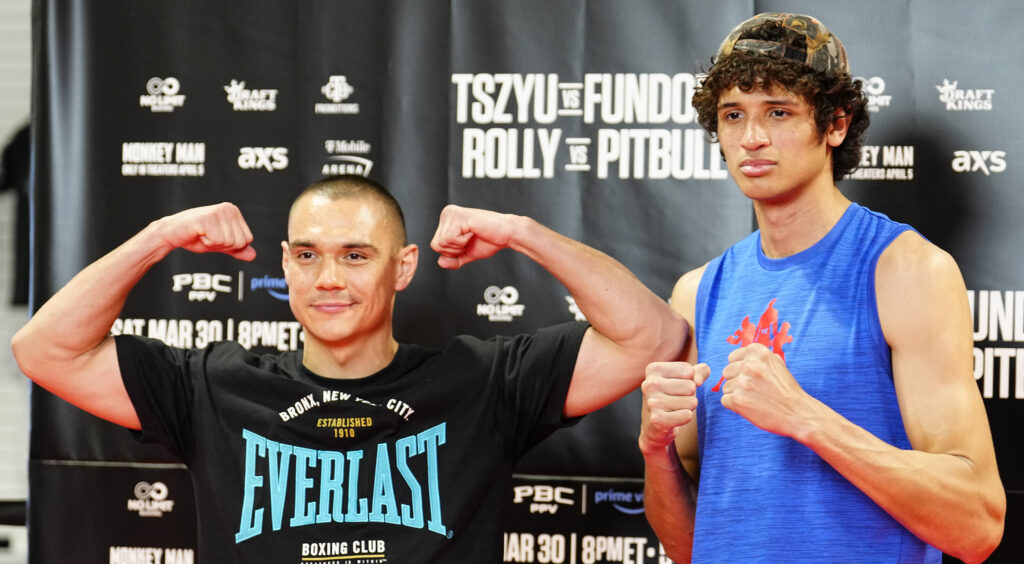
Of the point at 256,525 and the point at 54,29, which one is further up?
the point at 54,29

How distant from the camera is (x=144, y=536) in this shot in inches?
117

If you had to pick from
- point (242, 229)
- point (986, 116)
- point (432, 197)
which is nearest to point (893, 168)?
point (986, 116)

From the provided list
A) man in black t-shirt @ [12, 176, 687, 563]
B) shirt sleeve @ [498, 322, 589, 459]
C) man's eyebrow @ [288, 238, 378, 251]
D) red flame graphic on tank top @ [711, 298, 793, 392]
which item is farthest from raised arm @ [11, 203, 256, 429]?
red flame graphic on tank top @ [711, 298, 793, 392]

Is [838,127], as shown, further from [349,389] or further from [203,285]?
[203,285]

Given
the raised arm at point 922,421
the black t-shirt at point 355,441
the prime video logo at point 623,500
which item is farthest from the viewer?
A: the prime video logo at point 623,500

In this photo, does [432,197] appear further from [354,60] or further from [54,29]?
[54,29]

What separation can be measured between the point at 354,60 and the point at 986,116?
1896 millimetres

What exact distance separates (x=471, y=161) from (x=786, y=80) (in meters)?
1.34

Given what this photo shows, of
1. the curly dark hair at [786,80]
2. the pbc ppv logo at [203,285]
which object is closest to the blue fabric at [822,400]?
the curly dark hair at [786,80]

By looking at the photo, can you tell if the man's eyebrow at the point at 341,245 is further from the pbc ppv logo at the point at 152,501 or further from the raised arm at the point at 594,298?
the pbc ppv logo at the point at 152,501

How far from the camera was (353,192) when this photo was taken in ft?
6.76

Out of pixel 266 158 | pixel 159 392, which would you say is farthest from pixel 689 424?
pixel 266 158

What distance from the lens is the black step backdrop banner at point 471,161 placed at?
Answer: 8.94ft

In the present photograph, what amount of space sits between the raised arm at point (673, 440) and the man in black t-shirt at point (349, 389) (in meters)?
0.14
